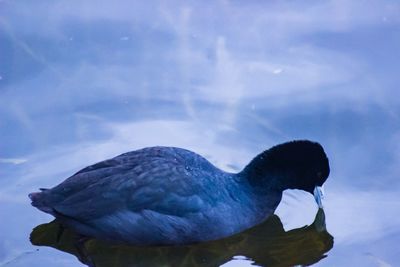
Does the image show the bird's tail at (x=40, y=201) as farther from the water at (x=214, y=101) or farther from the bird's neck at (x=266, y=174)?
the bird's neck at (x=266, y=174)

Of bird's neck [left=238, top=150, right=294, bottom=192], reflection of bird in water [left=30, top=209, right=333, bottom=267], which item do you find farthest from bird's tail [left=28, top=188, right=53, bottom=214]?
bird's neck [left=238, top=150, right=294, bottom=192]

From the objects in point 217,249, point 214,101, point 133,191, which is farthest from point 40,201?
point 214,101

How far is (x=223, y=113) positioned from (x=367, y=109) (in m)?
1.36

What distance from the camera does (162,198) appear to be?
6812 mm

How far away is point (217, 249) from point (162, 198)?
2.23 feet

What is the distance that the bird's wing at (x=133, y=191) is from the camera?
6773 millimetres

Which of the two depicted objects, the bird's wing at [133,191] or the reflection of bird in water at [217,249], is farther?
the reflection of bird in water at [217,249]

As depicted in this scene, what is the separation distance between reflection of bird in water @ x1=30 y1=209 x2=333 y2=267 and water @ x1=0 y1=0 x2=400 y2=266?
1 cm

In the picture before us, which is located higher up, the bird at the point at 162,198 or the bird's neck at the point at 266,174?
the bird's neck at the point at 266,174

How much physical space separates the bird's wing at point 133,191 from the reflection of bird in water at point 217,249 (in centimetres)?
40

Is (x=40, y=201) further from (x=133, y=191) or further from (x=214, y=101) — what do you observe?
(x=214, y=101)

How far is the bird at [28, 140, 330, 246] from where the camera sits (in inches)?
267

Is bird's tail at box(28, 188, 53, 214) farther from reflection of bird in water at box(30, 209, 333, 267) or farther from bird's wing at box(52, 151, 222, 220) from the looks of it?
reflection of bird in water at box(30, 209, 333, 267)

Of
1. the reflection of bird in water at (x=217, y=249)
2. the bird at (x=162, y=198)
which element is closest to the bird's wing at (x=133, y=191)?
the bird at (x=162, y=198)
